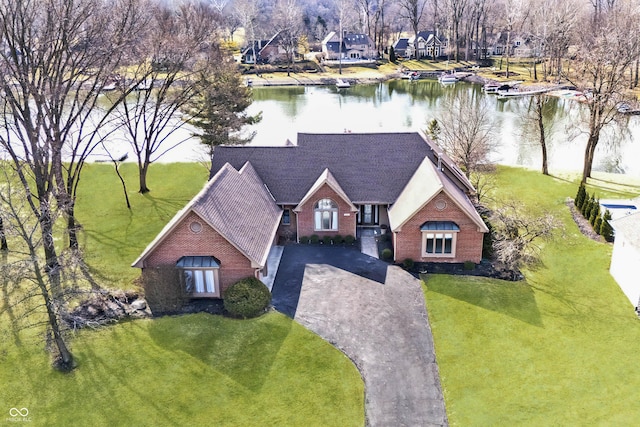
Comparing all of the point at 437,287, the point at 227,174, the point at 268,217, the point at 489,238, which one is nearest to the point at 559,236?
the point at 489,238

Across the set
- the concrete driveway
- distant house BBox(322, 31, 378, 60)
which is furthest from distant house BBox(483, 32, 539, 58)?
the concrete driveway

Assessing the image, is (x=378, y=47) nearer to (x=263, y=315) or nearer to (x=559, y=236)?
(x=559, y=236)

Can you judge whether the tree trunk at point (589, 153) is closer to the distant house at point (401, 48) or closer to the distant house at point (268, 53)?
the distant house at point (268, 53)

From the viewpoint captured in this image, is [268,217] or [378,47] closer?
[268,217]

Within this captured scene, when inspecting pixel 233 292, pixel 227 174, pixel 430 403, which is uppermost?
pixel 227 174

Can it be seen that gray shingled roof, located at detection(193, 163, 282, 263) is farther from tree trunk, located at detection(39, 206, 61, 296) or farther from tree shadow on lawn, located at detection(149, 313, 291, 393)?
tree trunk, located at detection(39, 206, 61, 296)

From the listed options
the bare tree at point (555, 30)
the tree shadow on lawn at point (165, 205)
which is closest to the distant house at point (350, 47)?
the bare tree at point (555, 30)

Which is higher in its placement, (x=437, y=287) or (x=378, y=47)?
(x=378, y=47)

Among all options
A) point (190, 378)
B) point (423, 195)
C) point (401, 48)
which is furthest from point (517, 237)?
point (401, 48)
